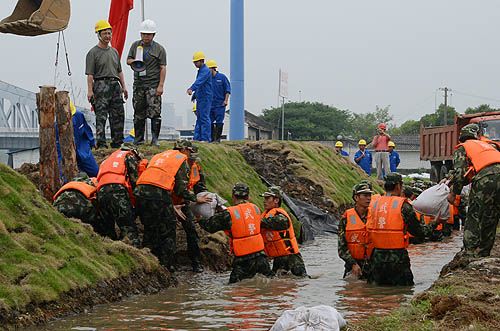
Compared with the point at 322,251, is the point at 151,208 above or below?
above

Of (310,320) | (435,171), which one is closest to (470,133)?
(310,320)

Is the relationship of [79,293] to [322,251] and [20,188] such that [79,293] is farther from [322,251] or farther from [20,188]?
[322,251]

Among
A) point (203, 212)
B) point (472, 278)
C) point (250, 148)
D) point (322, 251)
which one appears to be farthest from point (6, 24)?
point (250, 148)

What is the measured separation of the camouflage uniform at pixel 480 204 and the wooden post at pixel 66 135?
5.80 m

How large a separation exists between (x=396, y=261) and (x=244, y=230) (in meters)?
2.08

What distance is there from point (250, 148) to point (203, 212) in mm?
9840

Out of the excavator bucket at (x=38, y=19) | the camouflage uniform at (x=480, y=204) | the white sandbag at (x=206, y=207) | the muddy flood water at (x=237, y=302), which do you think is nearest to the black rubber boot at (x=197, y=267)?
the muddy flood water at (x=237, y=302)

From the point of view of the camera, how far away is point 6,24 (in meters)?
7.99

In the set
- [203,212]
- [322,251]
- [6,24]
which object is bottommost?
[322,251]

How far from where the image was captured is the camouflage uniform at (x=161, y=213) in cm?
1041

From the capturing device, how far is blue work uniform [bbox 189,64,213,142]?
18.1m

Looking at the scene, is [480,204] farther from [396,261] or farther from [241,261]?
[241,261]

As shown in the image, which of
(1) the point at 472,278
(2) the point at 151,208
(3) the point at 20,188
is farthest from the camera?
(2) the point at 151,208

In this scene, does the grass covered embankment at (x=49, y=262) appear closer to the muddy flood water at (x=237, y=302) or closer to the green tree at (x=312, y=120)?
the muddy flood water at (x=237, y=302)
